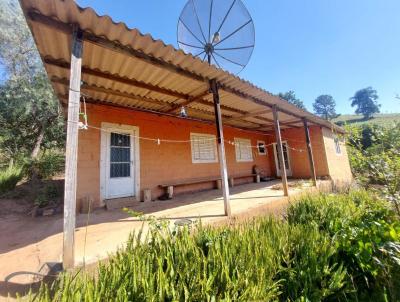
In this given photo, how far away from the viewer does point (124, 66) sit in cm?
373

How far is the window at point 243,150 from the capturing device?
33.8 ft

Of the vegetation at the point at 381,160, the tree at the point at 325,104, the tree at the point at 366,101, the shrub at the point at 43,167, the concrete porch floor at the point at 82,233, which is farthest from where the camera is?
the tree at the point at 325,104

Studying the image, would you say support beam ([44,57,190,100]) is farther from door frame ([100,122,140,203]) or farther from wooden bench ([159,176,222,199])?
wooden bench ([159,176,222,199])

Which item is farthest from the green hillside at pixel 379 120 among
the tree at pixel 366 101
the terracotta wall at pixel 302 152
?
the tree at pixel 366 101

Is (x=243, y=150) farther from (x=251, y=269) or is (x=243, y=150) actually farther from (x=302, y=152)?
(x=251, y=269)

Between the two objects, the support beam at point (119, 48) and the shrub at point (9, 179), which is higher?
the support beam at point (119, 48)

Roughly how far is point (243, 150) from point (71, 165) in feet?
30.6

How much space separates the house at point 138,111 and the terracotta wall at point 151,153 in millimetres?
27


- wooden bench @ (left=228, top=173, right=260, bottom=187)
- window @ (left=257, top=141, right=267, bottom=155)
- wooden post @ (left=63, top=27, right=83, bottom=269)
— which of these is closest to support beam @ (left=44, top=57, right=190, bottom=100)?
wooden post @ (left=63, top=27, right=83, bottom=269)

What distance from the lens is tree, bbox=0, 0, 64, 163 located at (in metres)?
10.4

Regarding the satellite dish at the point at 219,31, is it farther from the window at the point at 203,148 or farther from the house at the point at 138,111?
the window at the point at 203,148

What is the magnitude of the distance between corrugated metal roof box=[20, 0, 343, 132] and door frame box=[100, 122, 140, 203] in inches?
29.2

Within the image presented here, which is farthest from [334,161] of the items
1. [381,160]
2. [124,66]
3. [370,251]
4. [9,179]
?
[9,179]

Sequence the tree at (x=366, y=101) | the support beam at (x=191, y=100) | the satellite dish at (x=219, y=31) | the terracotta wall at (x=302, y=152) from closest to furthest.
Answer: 1. the support beam at (x=191, y=100)
2. the satellite dish at (x=219, y=31)
3. the terracotta wall at (x=302, y=152)
4. the tree at (x=366, y=101)
